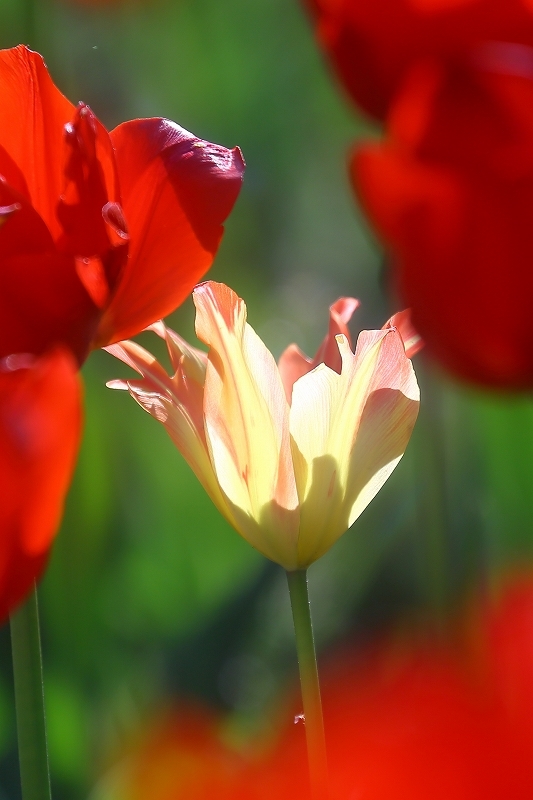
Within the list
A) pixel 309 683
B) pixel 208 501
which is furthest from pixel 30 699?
pixel 208 501

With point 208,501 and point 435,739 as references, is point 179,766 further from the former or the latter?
point 208,501

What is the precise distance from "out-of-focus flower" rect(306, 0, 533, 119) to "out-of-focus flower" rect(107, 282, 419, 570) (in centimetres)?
6

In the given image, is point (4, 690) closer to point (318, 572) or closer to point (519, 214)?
point (318, 572)

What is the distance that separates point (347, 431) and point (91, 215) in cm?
7

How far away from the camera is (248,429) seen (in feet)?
0.84

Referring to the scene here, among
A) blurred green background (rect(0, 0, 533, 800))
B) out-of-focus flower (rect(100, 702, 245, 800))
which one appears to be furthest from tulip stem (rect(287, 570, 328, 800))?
blurred green background (rect(0, 0, 533, 800))

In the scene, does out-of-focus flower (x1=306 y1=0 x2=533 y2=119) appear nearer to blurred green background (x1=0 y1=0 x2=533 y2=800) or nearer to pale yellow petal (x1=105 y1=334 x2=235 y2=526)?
pale yellow petal (x1=105 y1=334 x2=235 y2=526)

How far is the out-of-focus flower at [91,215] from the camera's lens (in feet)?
0.75

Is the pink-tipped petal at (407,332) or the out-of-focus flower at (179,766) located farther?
the pink-tipped petal at (407,332)

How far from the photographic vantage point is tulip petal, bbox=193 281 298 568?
25 cm

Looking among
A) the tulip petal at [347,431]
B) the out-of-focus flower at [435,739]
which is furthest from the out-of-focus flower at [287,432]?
the out-of-focus flower at [435,739]

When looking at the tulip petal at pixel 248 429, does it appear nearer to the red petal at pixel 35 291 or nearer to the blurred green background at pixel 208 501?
the red petal at pixel 35 291

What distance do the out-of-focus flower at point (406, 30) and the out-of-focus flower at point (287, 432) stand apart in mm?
64

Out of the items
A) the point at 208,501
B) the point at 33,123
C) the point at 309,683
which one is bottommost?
the point at 208,501
